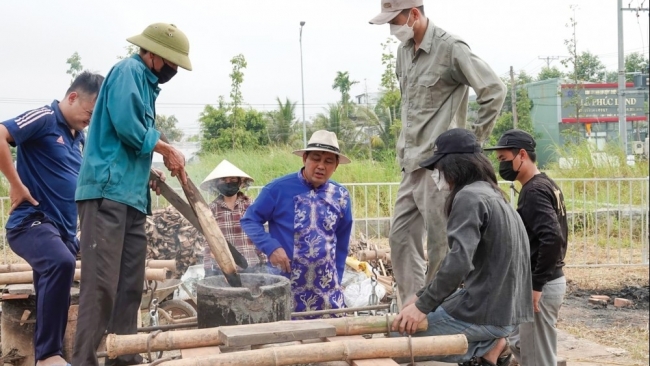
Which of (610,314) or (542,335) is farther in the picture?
(610,314)

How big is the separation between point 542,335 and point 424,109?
1.62m

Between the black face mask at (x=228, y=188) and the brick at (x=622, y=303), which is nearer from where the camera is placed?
the black face mask at (x=228, y=188)

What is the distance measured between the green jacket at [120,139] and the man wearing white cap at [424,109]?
5.53 ft

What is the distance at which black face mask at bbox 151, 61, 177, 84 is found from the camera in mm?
3695

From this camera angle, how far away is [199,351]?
3.05 m

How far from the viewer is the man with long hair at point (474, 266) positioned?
10.9 feet

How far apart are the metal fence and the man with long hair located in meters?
6.88

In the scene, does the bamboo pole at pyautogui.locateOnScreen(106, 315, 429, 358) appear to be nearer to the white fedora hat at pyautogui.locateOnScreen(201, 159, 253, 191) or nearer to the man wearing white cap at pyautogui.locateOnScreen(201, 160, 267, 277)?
the man wearing white cap at pyautogui.locateOnScreen(201, 160, 267, 277)

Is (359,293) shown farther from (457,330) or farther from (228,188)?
(457,330)

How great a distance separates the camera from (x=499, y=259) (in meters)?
3.44

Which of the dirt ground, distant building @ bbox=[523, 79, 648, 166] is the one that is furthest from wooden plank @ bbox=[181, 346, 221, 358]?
distant building @ bbox=[523, 79, 648, 166]

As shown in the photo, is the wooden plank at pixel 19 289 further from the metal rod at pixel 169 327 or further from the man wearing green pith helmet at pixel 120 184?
the man wearing green pith helmet at pixel 120 184

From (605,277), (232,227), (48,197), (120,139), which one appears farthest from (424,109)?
(605,277)

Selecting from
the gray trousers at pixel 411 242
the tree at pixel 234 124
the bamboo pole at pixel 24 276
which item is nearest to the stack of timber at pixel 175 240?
the bamboo pole at pixel 24 276
